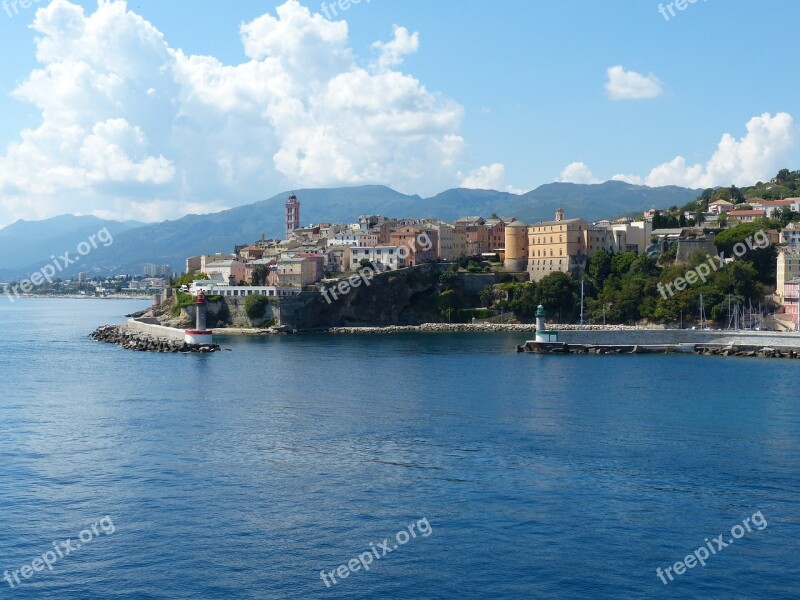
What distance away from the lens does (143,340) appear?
56469 mm

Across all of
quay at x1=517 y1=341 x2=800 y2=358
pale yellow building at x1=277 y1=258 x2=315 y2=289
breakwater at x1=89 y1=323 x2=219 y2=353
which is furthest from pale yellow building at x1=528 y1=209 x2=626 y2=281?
breakwater at x1=89 y1=323 x2=219 y2=353

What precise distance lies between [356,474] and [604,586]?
299 inches

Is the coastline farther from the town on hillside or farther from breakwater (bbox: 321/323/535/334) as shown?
the town on hillside

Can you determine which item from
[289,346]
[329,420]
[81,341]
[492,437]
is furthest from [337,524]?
[81,341]

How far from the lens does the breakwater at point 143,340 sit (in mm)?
52969

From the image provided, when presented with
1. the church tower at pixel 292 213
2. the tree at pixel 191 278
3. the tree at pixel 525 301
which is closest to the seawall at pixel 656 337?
the tree at pixel 525 301

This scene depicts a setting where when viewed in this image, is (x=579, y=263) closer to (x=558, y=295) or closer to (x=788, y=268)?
(x=558, y=295)

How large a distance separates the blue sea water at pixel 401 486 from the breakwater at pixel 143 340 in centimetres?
1656

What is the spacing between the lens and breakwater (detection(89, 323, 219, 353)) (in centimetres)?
5297

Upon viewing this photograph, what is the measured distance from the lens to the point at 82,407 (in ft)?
97.2

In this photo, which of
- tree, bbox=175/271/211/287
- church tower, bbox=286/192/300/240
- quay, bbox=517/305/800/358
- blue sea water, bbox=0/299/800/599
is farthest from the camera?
church tower, bbox=286/192/300/240

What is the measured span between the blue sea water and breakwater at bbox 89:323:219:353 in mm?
16564

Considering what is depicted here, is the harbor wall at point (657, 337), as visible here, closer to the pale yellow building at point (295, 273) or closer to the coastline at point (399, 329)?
the coastline at point (399, 329)

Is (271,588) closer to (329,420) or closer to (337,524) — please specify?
(337,524)
